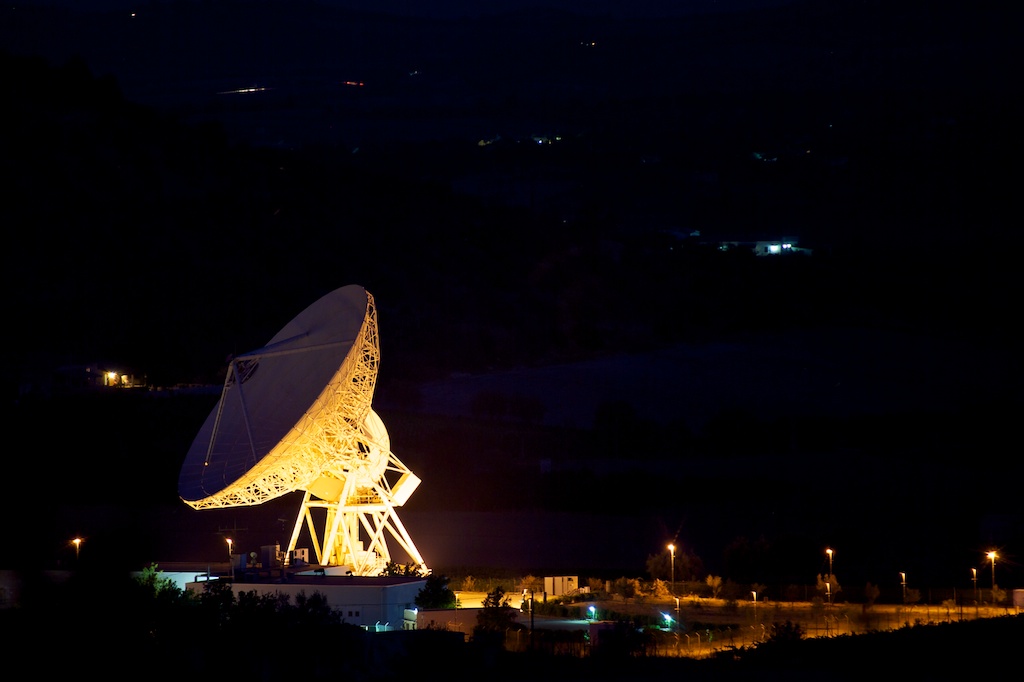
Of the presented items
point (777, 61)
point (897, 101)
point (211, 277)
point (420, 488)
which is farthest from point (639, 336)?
point (777, 61)

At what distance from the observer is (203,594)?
27531 millimetres

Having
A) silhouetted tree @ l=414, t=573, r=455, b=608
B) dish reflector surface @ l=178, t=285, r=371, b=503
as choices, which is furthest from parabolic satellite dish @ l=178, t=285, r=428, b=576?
silhouetted tree @ l=414, t=573, r=455, b=608

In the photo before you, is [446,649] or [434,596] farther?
[434,596]

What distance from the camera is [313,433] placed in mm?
29281

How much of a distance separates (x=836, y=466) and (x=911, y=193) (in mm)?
78434

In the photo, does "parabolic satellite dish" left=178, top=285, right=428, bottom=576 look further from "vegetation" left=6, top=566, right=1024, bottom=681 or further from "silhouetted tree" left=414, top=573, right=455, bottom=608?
"vegetation" left=6, top=566, right=1024, bottom=681

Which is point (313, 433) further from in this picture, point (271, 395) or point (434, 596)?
point (434, 596)

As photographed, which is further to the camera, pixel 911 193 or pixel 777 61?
pixel 777 61

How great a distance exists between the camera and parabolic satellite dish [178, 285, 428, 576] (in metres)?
29.0

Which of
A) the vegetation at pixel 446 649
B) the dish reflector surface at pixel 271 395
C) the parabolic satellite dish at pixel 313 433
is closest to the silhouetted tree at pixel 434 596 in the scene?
the parabolic satellite dish at pixel 313 433

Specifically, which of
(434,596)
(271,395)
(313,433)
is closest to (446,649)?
(434,596)

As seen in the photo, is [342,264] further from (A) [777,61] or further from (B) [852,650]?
(A) [777,61]

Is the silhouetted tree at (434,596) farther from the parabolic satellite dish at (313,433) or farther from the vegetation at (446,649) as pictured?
the vegetation at (446,649)

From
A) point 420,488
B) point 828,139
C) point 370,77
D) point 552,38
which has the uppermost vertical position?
point 552,38
